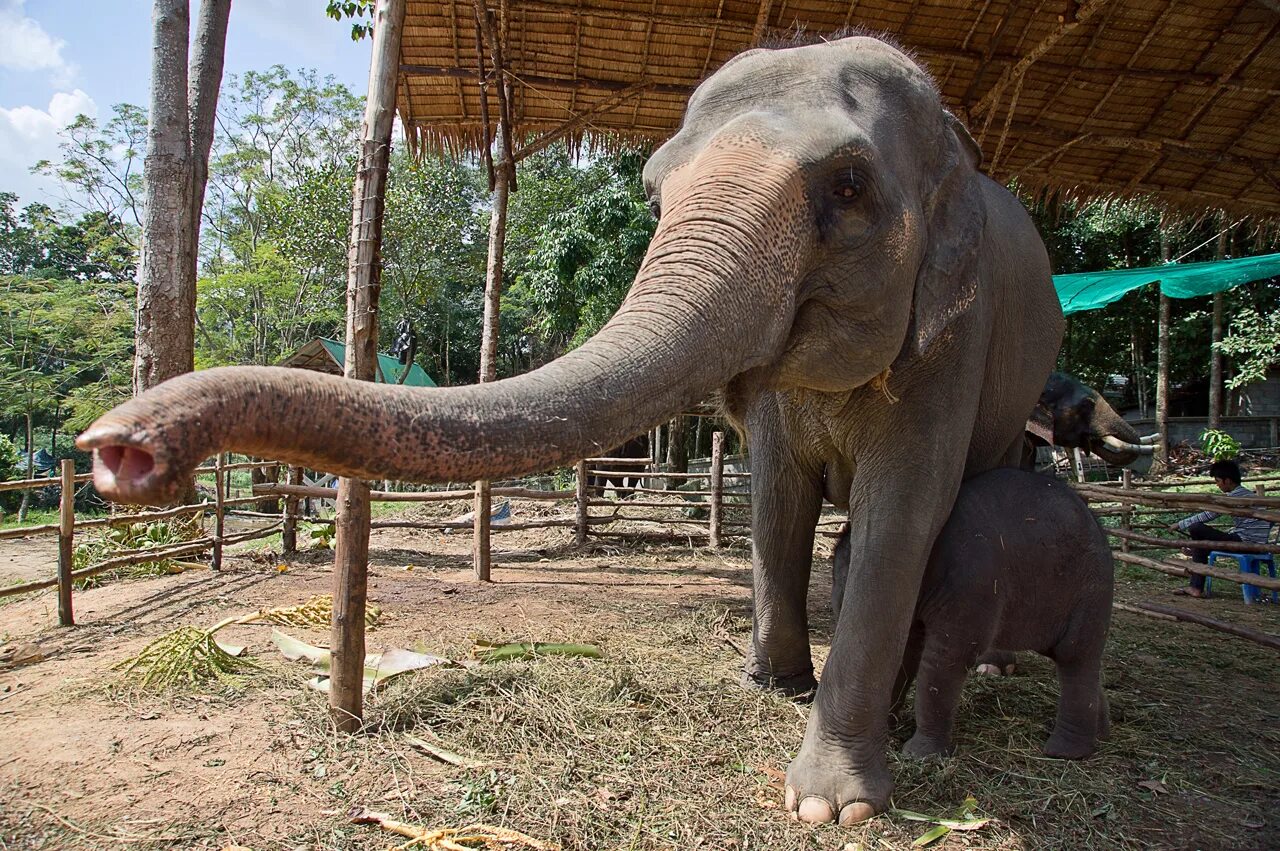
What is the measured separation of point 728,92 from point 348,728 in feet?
9.24

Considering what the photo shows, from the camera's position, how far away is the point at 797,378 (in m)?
2.44

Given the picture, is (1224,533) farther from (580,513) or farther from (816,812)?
(816,812)

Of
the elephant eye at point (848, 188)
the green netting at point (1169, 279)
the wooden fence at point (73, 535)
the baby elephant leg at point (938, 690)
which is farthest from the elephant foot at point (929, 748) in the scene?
the green netting at point (1169, 279)

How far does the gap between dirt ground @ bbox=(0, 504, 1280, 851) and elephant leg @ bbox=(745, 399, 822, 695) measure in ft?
0.65

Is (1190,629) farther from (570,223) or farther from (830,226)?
(570,223)

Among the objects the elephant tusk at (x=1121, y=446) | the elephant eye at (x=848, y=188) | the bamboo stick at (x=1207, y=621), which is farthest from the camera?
the bamboo stick at (x=1207, y=621)

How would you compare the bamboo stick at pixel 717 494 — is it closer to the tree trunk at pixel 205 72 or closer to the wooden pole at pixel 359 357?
the tree trunk at pixel 205 72

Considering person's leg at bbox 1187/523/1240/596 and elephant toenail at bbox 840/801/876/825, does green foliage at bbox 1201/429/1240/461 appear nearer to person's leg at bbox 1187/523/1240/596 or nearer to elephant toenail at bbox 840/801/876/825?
person's leg at bbox 1187/523/1240/596

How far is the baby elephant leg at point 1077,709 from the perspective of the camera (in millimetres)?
3355

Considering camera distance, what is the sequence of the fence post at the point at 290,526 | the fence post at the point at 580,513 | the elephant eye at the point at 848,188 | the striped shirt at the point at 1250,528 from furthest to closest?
the fence post at the point at 580,513
the fence post at the point at 290,526
the striped shirt at the point at 1250,528
the elephant eye at the point at 848,188

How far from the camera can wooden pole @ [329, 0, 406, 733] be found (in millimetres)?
3455

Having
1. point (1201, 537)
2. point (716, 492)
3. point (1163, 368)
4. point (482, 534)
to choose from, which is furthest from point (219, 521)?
point (1163, 368)

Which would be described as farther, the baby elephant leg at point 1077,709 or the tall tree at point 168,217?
the tall tree at point 168,217

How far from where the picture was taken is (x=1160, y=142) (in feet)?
22.3
